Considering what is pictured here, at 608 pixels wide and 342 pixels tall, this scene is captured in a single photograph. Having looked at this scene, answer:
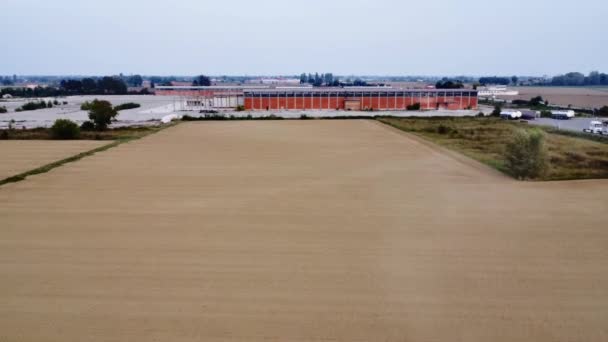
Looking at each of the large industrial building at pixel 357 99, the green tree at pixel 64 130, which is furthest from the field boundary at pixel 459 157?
the large industrial building at pixel 357 99

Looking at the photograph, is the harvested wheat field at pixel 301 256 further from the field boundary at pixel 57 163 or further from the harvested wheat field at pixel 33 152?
the harvested wheat field at pixel 33 152

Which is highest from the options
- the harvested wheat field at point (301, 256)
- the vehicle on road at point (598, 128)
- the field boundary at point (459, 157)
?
the vehicle on road at point (598, 128)

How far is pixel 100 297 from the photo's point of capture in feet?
25.2

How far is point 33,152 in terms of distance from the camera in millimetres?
22141

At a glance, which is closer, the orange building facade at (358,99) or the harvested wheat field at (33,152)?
the harvested wheat field at (33,152)

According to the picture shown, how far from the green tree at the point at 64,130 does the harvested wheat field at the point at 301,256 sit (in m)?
10.9

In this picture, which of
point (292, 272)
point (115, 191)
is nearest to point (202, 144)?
point (115, 191)

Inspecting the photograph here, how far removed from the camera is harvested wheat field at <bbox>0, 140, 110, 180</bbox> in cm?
1825

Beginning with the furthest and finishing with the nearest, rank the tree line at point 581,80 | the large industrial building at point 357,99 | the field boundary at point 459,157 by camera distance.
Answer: the tree line at point 581,80 < the large industrial building at point 357,99 < the field boundary at point 459,157

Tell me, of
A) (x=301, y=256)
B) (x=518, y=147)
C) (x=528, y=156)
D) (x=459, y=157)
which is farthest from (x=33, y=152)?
(x=528, y=156)

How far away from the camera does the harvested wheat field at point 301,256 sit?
691 centimetres

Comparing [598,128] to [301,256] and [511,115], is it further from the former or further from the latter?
[301,256]

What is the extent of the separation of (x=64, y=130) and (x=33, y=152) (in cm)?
547

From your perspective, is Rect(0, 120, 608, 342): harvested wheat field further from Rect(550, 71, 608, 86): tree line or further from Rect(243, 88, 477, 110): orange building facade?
Rect(550, 71, 608, 86): tree line
